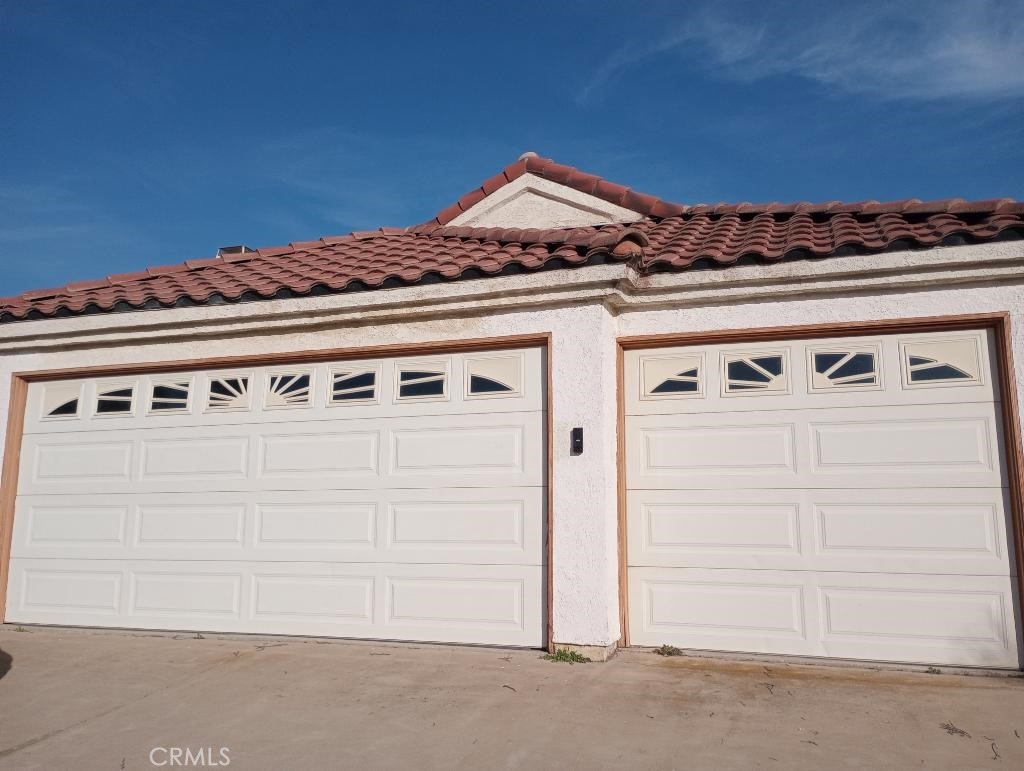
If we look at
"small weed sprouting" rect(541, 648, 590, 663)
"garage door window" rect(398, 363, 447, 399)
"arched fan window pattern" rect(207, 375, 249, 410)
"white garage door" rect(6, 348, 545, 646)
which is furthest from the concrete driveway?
"arched fan window pattern" rect(207, 375, 249, 410)

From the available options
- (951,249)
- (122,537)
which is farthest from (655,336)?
(122,537)

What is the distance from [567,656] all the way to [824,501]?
216cm

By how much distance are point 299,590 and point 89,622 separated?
6.85 feet

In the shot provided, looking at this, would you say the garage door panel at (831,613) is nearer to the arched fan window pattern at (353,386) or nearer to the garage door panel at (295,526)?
the garage door panel at (295,526)

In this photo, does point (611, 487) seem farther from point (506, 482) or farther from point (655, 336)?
point (655, 336)

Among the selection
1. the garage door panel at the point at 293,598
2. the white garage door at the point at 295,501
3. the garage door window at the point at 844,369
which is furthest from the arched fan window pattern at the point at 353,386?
the garage door window at the point at 844,369

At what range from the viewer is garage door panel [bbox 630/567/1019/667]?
18.7ft

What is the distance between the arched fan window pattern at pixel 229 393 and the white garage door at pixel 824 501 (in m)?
3.36

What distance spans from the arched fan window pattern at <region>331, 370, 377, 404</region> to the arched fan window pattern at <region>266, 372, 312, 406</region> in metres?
0.26

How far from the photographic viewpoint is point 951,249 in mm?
5969

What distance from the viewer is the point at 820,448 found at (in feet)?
20.2

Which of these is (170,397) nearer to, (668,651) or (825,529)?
(668,651)

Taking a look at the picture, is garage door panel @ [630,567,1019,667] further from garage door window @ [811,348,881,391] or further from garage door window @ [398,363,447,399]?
garage door window @ [398,363,447,399]

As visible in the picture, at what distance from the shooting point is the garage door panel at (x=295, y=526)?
21.4 ft
